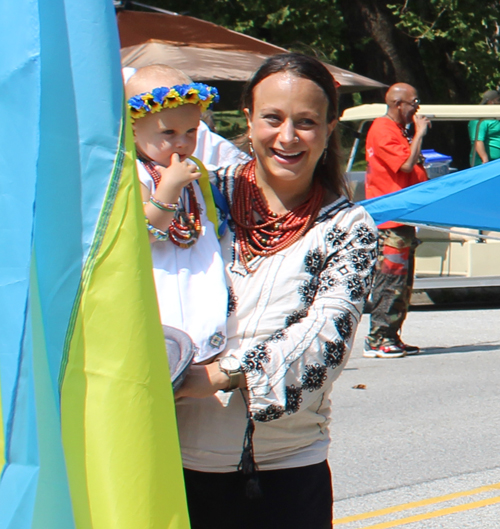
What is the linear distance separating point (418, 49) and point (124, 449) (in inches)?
734

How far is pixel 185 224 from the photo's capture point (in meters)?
2.03

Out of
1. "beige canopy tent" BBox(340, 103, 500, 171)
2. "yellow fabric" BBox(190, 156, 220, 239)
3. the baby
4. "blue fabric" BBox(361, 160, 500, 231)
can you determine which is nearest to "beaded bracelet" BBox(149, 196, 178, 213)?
the baby

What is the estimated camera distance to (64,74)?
1.45 metres

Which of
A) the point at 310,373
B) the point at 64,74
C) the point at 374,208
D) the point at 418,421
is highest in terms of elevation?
the point at 64,74

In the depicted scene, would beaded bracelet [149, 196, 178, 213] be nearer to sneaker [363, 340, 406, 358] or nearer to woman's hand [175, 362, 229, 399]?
woman's hand [175, 362, 229, 399]

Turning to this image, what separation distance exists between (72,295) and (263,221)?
0.74 metres

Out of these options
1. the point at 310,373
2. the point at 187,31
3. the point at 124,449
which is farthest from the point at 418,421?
the point at 187,31

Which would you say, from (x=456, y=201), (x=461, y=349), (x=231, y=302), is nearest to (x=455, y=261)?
(x=461, y=349)

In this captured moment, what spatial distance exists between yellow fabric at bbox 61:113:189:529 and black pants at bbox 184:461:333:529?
63 cm

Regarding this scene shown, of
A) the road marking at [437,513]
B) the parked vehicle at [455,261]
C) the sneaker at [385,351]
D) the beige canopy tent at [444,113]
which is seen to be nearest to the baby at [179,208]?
the road marking at [437,513]

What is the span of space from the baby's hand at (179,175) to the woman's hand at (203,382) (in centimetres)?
40

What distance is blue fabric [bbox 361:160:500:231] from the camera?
171 inches

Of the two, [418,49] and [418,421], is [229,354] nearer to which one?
[418,421]

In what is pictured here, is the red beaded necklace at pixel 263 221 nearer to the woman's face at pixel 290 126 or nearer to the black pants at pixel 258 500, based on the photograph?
the woman's face at pixel 290 126
